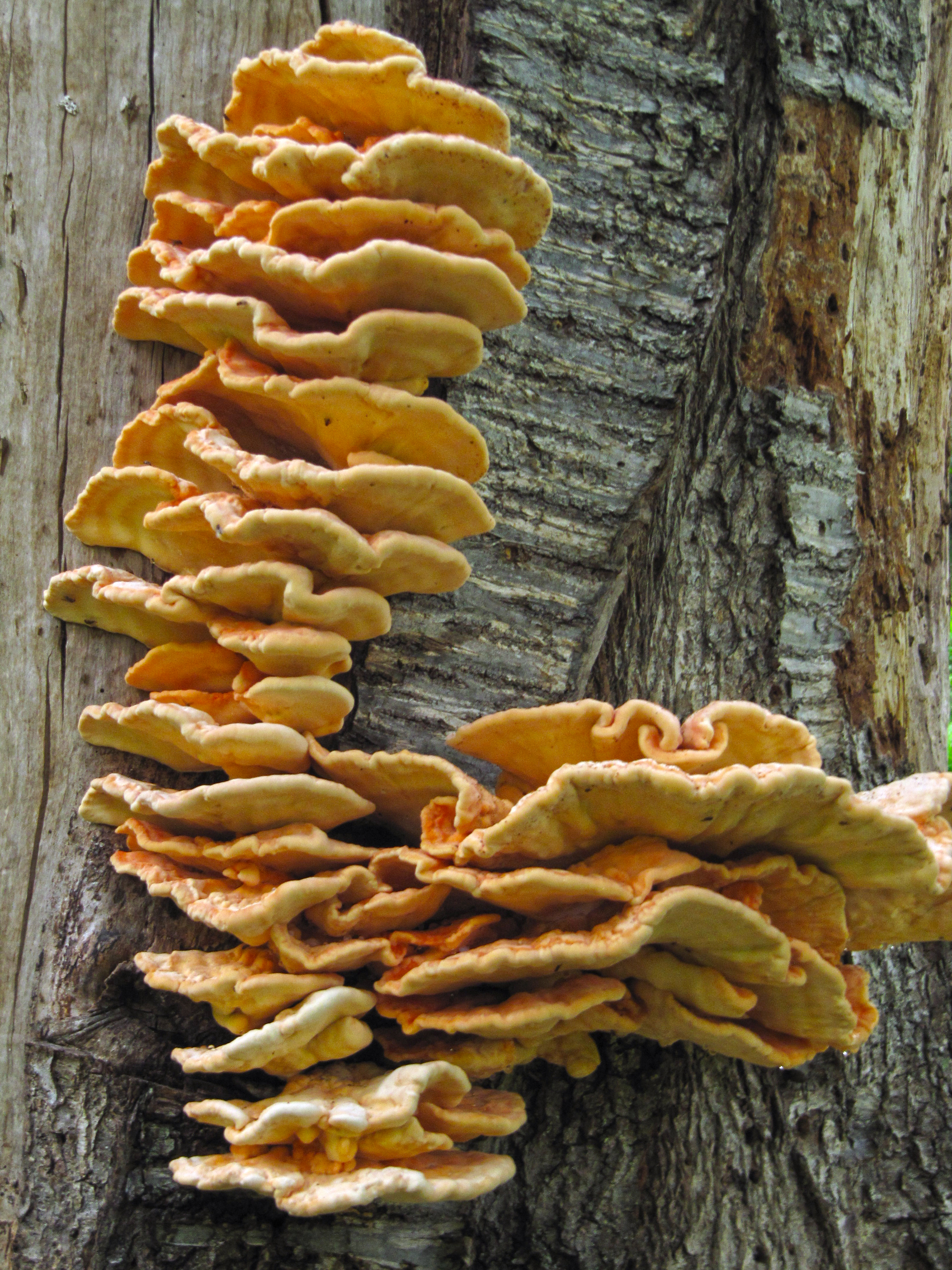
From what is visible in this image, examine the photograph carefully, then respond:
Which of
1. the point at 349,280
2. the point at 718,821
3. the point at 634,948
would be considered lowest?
the point at 634,948

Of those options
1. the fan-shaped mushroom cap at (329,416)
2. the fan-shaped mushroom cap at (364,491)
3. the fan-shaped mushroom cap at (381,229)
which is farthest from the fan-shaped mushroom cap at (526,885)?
the fan-shaped mushroom cap at (381,229)

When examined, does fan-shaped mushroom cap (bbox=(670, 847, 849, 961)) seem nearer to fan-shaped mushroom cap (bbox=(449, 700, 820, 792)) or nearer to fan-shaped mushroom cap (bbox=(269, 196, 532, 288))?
fan-shaped mushroom cap (bbox=(449, 700, 820, 792))

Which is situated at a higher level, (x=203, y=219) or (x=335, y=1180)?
(x=203, y=219)

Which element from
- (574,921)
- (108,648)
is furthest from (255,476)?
(574,921)

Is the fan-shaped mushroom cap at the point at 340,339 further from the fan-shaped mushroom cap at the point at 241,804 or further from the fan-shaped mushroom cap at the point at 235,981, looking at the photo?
the fan-shaped mushroom cap at the point at 235,981

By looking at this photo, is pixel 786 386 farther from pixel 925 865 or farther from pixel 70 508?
pixel 70 508

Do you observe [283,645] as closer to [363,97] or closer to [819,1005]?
[363,97]

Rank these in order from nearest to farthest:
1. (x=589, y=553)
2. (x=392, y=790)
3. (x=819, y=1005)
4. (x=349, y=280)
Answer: (x=349, y=280) < (x=819, y=1005) < (x=392, y=790) < (x=589, y=553)

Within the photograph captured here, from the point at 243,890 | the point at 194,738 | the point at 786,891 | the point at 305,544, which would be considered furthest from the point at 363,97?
the point at 786,891
